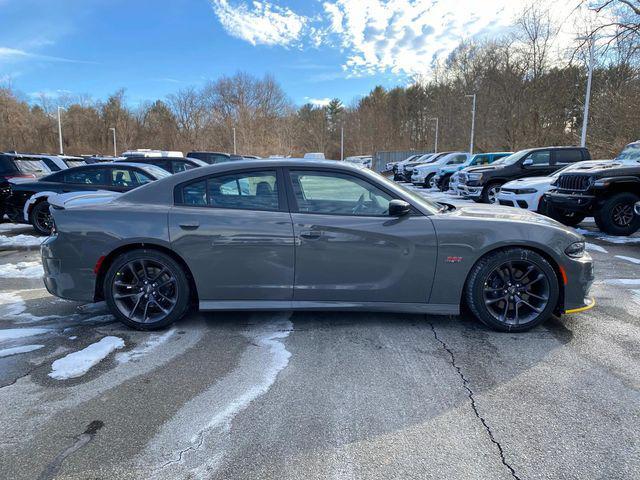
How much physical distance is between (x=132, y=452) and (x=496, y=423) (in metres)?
2.03

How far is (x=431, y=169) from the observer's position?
21.4m

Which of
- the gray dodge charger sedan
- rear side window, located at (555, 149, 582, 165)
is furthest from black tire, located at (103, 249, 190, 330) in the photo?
rear side window, located at (555, 149, 582, 165)

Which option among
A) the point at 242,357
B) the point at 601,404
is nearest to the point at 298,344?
the point at 242,357

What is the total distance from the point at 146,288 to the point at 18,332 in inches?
48.2

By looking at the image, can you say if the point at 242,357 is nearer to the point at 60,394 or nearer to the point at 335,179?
the point at 60,394

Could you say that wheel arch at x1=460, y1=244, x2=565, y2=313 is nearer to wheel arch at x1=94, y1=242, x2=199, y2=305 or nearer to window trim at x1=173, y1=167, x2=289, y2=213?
window trim at x1=173, y1=167, x2=289, y2=213

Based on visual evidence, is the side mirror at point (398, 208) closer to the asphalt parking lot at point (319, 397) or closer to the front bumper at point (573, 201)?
the asphalt parking lot at point (319, 397)

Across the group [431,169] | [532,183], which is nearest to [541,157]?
[532,183]

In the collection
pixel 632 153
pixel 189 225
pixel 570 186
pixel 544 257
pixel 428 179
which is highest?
pixel 632 153

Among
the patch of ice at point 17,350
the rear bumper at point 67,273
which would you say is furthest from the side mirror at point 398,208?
the patch of ice at point 17,350

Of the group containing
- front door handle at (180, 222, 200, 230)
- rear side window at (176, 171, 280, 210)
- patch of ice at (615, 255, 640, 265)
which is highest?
rear side window at (176, 171, 280, 210)

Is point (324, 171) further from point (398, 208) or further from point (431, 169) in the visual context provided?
point (431, 169)

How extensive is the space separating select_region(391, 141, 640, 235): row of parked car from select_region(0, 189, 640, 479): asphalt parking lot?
4.66 meters

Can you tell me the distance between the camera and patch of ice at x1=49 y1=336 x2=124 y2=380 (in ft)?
9.85
